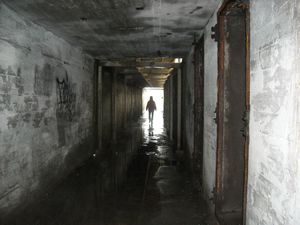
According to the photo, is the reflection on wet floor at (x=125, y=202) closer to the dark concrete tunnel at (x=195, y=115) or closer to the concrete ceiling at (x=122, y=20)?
the dark concrete tunnel at (x=195, y=115)

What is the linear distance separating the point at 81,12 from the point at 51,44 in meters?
1.39

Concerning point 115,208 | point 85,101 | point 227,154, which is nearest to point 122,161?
point 85,101

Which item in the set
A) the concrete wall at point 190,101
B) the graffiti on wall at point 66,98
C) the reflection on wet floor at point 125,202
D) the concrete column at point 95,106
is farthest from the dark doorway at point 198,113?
the concrete column at point 95,106

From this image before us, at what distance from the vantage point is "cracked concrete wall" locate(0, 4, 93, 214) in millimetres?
3402

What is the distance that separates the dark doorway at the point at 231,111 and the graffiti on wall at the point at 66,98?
3.41 m

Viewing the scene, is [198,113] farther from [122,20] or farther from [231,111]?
[122,20]

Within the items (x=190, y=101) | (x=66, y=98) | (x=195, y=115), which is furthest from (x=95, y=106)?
(x=195, y=115)

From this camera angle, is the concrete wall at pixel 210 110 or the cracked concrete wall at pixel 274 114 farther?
the concrete wall at pixel 210 110

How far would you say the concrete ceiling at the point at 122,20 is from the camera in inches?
131

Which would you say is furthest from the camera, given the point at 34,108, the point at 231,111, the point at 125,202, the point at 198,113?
the point at 198,113

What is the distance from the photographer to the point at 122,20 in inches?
159

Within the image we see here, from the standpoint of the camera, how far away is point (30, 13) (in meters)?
3.66

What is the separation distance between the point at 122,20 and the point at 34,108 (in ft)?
6.96

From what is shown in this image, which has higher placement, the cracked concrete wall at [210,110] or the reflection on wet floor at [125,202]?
the cracked concrete wall at [210,110]
